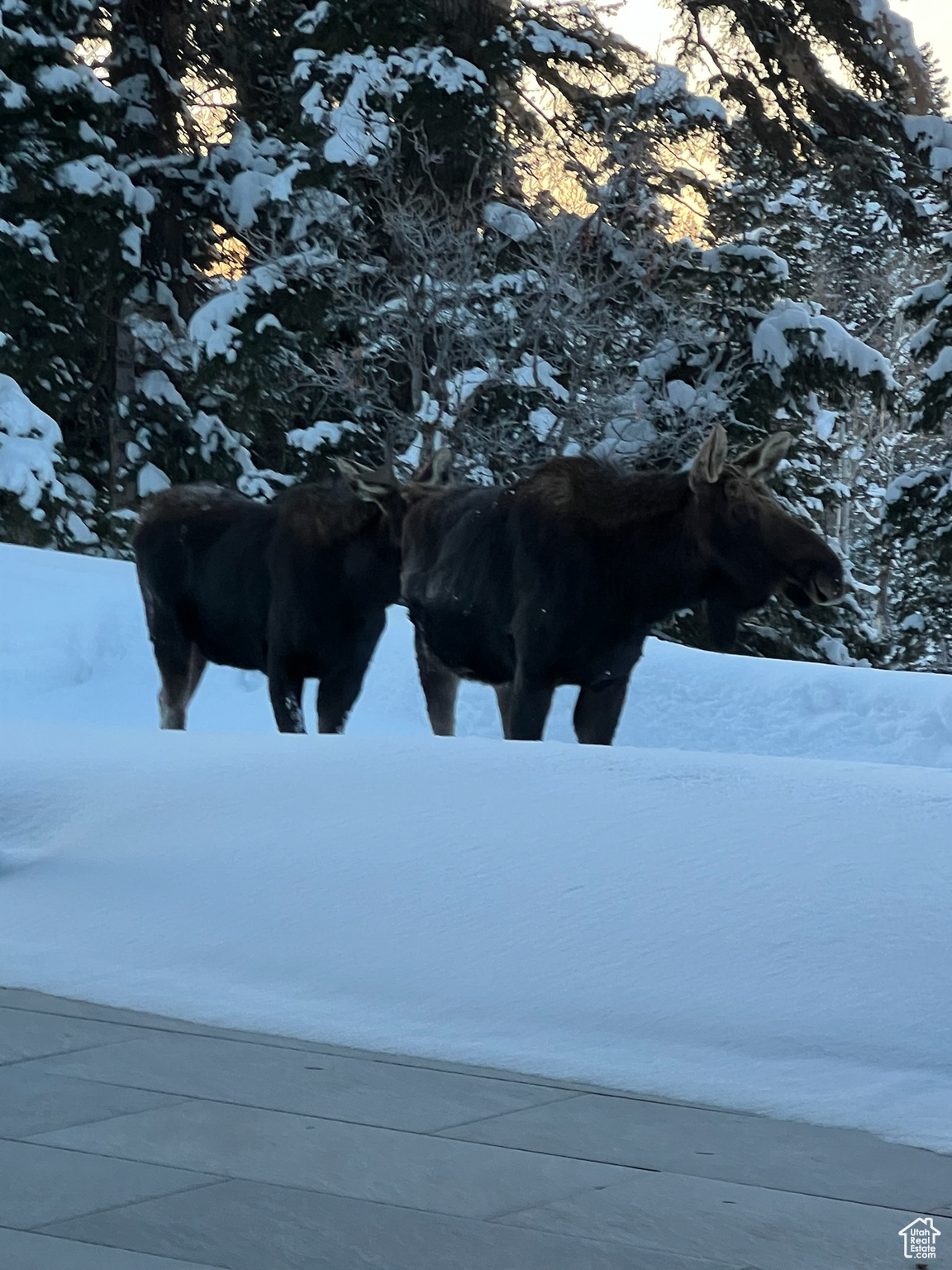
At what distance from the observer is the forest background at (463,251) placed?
2231 cm

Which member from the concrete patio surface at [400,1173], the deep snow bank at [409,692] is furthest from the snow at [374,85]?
the concrete patio surface at [400,1173]

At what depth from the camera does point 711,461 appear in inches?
344

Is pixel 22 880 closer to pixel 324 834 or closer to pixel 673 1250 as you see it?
pixel 324 834

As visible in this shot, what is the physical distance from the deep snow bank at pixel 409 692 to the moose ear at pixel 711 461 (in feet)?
12.5

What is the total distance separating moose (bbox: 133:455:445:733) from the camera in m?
9.93

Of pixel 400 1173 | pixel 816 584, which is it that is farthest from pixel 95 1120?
pixel 816 584

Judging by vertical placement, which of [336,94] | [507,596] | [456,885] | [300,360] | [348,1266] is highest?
[336,94]

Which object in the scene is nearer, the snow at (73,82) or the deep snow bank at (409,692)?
the deep snow bank at (409,692)

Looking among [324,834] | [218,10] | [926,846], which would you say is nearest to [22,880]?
[324,834]

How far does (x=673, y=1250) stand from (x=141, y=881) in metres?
3.51

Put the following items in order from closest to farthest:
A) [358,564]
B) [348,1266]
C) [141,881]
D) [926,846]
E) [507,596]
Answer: [348,1266]
[926,846]
[141,881]
[507,596]
[358,564]

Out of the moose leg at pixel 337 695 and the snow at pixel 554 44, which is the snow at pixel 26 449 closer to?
the snow at pixel 554 44

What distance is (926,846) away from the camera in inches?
220

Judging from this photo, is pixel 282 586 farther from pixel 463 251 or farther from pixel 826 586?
pixel 463 251
